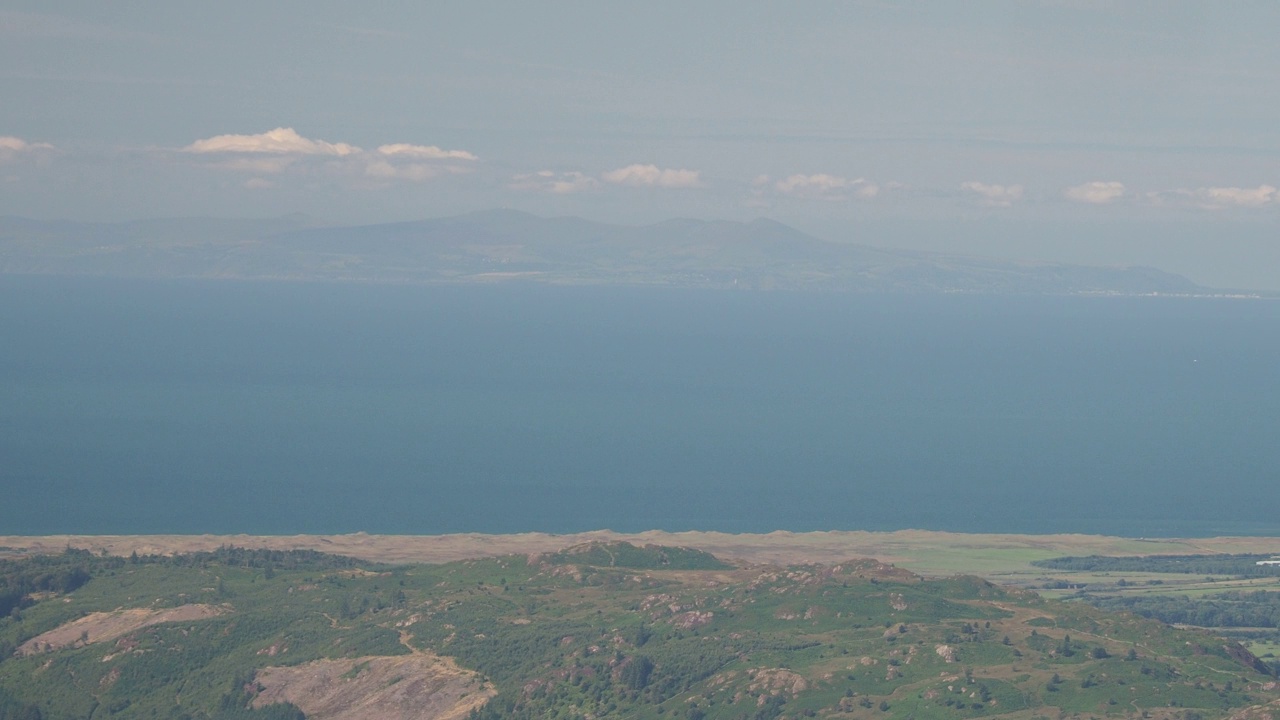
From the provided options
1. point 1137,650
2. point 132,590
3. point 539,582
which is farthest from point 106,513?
point 1137,650

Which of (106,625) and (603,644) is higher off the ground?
(603,644)

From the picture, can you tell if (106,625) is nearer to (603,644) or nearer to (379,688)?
(379,688)

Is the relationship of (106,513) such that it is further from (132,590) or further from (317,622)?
(317,622)

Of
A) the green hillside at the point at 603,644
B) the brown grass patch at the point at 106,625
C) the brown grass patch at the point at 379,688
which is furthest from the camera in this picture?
the brown grass patch at the point at 106,625

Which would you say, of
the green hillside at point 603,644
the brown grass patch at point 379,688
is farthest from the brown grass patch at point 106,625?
the brown grass patch at point 379,688

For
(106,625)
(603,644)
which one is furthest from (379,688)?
(106,625)

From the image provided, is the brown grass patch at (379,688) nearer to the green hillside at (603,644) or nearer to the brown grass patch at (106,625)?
the green hillside at (603,644)

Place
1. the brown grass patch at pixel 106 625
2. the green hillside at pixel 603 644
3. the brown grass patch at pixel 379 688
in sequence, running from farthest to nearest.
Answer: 1. the brown grass patch at pixel 106 625
2. the brown grass patch at pixel 379 688
3. the green hillside at pixel 603 644

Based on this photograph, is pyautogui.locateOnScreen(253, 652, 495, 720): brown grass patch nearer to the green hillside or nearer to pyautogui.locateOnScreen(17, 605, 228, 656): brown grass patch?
the green hillside
